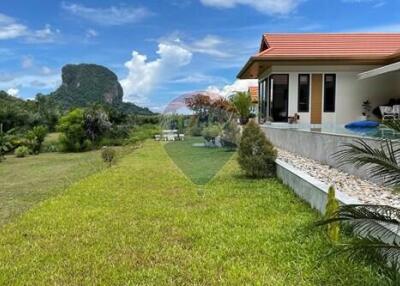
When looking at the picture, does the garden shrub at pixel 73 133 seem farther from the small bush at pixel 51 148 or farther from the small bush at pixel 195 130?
the small bush at pixel 195 130

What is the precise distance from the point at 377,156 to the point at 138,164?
44.9 ft

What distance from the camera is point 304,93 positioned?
67.2 ft

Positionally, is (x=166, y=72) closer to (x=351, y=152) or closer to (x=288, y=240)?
(x=288, y=240)

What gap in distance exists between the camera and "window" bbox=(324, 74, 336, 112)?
20.3 meters

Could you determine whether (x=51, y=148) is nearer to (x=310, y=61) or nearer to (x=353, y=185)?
(x=310, y=61)

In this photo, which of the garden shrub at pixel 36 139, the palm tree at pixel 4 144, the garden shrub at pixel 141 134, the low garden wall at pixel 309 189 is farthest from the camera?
the garden shrub at pixel 141 134

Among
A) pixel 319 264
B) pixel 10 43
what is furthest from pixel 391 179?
pixel 10 43

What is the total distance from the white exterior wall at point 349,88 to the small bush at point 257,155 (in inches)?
335

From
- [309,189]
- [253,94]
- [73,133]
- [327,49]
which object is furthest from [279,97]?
[253,94]

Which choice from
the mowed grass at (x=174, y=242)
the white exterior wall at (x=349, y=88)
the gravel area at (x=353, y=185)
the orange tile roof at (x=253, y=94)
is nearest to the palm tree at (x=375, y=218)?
the mowed grass at (x=174, y=242)

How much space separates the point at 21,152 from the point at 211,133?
35.8ft

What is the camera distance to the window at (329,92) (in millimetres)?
20328

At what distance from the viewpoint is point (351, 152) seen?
159 inches

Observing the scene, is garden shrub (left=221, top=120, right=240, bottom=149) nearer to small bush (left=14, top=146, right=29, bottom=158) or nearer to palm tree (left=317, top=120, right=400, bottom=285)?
small bush (left=14, top=146, right=29, bottom=158)
